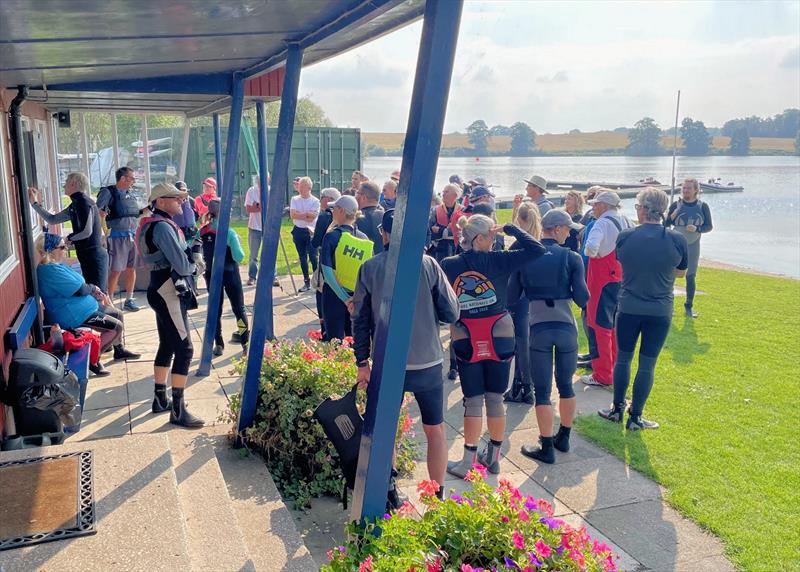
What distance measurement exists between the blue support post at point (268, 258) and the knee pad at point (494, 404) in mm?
1692

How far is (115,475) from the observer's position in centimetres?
405

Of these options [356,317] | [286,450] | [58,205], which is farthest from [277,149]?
[58,205]

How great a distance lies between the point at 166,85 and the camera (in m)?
6.60

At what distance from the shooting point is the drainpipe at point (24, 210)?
620cm

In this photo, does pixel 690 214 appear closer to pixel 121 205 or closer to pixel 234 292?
pixel 234 292

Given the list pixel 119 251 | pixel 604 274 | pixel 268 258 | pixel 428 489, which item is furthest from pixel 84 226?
pixel 428 489

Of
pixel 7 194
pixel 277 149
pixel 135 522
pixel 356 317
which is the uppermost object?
pixel 277 149

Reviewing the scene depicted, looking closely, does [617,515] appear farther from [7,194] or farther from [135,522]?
[7,194]

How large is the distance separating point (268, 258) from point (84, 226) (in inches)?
154

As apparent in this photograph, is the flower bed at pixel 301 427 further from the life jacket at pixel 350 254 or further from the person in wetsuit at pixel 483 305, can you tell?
the life jacket at pixel 350 254

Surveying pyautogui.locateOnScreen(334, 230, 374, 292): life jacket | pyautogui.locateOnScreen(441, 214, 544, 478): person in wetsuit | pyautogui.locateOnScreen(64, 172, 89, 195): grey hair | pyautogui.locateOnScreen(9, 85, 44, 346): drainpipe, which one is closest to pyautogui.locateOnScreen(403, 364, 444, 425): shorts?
pyautogui.locateOnScreen(441, 214, 544, 478): person in wetsuit

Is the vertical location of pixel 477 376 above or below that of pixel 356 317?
below

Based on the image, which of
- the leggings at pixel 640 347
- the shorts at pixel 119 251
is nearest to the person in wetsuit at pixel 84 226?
the shorts at pixel 119 251

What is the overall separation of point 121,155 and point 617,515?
14.0 meters
